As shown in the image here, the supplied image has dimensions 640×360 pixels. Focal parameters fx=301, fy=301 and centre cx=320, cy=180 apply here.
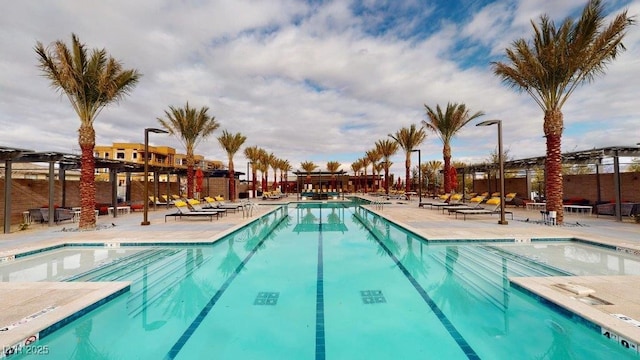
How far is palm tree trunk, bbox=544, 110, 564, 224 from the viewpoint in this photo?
444 inches

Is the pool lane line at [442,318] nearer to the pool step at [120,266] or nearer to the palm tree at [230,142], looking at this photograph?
the pool step at [120,266]

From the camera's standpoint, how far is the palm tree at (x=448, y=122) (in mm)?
20953

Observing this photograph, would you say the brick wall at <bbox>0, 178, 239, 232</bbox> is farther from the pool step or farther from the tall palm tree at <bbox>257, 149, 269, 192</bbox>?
the tall palm tree at <bbox>257, 149, 269, 192</bbox>

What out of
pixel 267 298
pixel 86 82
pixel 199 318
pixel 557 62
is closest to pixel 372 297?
pixel 267 298

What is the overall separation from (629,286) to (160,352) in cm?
640

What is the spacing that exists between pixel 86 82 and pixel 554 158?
688 inches

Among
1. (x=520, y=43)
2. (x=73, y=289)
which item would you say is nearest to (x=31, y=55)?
(x=73, y=289)

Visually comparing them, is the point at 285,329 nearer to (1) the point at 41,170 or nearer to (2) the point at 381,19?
(2) the point at 381,19

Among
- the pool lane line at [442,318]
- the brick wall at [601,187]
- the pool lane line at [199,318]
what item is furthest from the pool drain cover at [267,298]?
the brick wall at [601,187]

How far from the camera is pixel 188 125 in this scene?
20328 mm

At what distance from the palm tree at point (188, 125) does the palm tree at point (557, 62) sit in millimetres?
17367

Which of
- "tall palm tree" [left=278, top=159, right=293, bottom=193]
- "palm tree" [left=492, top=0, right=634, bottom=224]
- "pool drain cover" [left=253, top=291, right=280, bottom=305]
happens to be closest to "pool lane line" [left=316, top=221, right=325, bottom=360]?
"pool drain cover" [left=253, top=291, right=280, bottom=305]

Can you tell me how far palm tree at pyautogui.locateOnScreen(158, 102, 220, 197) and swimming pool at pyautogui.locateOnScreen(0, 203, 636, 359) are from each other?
44.5ft

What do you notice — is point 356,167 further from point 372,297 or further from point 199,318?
point 199,318
